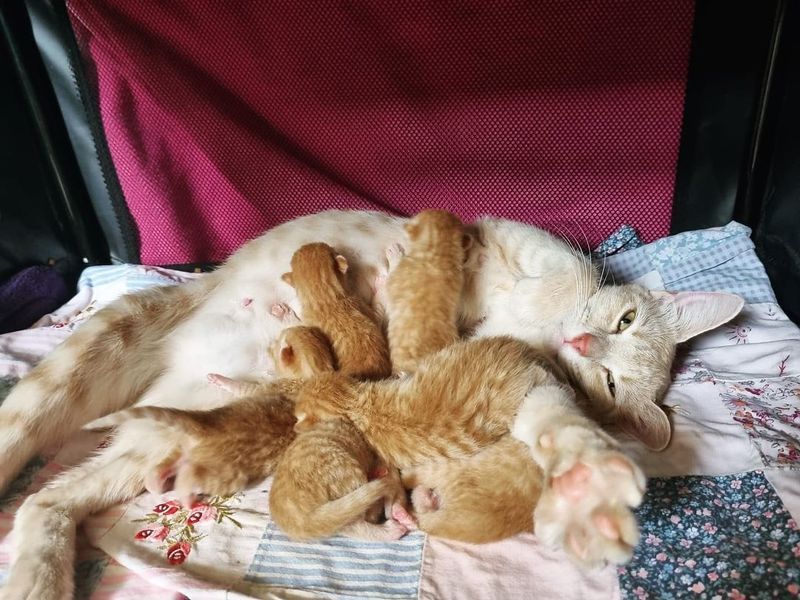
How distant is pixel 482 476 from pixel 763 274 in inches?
54.7

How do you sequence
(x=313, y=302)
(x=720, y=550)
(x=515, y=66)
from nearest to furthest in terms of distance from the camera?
(x=720, y=550)
(x=313, y=302)
(x=515, y=66)

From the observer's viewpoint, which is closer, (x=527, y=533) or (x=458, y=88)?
(x=527, y=533)

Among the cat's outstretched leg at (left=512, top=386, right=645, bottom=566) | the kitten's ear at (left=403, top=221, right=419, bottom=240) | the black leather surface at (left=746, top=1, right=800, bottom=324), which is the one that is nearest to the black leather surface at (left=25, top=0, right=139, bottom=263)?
the kitten's ear at (left=403, top=221, right=419, bottom=240)

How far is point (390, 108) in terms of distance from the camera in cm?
215

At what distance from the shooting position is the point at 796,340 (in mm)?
1716

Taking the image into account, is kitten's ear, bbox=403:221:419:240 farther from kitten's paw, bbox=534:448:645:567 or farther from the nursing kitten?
kitten's paw, bbox=534:448:645:567

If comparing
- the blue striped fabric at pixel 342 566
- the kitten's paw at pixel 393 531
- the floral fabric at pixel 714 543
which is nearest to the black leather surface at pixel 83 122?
the blue striped fabric at pixel 342 566

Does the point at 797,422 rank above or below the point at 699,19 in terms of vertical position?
below

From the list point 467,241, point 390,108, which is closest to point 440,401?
point 467,241

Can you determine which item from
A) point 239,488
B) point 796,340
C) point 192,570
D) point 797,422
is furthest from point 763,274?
point 192,570

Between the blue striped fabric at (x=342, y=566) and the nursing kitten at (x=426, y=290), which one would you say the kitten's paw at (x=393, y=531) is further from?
the nursing kitten at (x=426, y=290)

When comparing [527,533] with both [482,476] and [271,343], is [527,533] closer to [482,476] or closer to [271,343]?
[482,476]

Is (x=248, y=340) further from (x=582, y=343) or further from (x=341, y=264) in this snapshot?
(x=582, y=343)

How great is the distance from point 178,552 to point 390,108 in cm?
159
